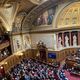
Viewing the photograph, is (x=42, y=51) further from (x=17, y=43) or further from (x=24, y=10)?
(x=24, y=10)

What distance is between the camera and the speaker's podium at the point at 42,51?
24919 mm

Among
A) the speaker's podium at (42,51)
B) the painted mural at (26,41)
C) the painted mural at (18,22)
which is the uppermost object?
the painted mural at (18,22)

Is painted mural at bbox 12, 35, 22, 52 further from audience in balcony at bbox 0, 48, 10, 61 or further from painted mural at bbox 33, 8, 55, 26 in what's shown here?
painted mural at bbox 33, 8, 55, 26

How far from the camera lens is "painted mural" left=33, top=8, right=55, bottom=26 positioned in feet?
77.7

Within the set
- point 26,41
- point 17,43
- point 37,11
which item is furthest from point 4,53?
point 37,11

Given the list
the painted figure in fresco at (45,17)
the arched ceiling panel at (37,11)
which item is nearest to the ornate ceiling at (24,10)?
the arched ceiling panel at (37,11)

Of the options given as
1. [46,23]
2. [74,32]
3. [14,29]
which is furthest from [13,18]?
[74,32]

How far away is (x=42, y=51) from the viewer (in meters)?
25.3

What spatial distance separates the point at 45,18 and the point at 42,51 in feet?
14.2

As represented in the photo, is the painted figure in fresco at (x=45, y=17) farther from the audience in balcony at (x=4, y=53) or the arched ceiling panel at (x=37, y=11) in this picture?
the audience in balcony at (x=4, y=53)

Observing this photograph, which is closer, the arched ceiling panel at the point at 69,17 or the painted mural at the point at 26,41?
the arched ceiling panel at the point at 69,17

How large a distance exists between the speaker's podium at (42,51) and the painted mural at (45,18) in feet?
8.84

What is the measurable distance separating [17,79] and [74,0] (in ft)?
35.2

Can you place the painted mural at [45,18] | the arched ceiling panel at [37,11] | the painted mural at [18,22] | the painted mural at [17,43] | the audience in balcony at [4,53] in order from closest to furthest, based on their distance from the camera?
the audience in balcony at [4,53], the arched ceiling panel at [37,11], the painted mural at [18,22], the painted mural at [17,43], the painted mural at [45,18]
